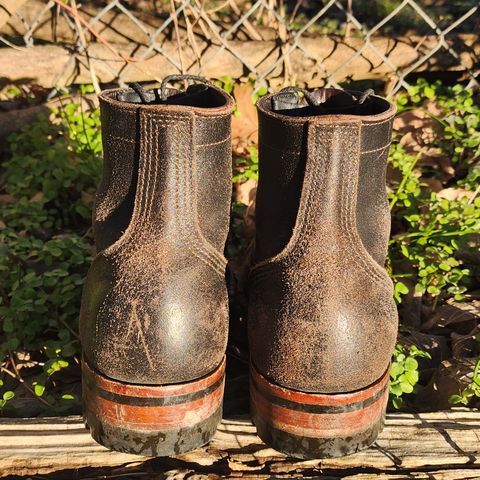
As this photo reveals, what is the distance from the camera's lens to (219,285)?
1801 millimetres

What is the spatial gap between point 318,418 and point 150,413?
42 centimetres

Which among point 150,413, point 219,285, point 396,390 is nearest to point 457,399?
point 396,390

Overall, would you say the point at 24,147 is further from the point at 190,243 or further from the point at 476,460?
the point at 476,460

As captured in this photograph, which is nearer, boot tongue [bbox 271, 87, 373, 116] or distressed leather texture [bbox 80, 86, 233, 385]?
distressed leather texture [bbox 80, 86, 233, 385]

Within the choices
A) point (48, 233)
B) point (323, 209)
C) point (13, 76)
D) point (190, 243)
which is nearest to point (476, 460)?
point (323, 209)

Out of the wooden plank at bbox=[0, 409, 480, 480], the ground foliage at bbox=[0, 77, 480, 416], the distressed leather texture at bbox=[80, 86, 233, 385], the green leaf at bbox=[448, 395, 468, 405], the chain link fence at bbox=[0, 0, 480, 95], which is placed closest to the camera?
the distressed leather texture at bbox=[80, 86, 233, 385]

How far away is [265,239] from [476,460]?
2.74 feet

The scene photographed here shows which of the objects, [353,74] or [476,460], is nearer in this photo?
[476,460]

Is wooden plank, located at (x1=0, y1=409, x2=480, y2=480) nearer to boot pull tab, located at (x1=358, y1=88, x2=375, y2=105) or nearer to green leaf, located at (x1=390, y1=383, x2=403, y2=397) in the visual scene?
green leaf, located at (x1=390, y1=383, x2=403, y2=397)

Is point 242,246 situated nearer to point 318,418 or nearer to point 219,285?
point 219,285

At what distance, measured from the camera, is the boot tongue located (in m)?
1.87

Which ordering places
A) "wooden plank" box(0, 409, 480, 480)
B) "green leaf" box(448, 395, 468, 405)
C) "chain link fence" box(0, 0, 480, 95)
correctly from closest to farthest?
"wooden plank" box(0, 409, 480, 480) → "green leaf" box(448, 395, 468, 405) → "chain link fence" box(0, 0, 480, 95)

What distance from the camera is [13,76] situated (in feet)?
10.8

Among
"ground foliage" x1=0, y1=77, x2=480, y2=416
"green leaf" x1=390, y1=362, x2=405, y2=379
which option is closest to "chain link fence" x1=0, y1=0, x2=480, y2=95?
"ground foliage" x1=0, y1=77, x2=480, y2=416
